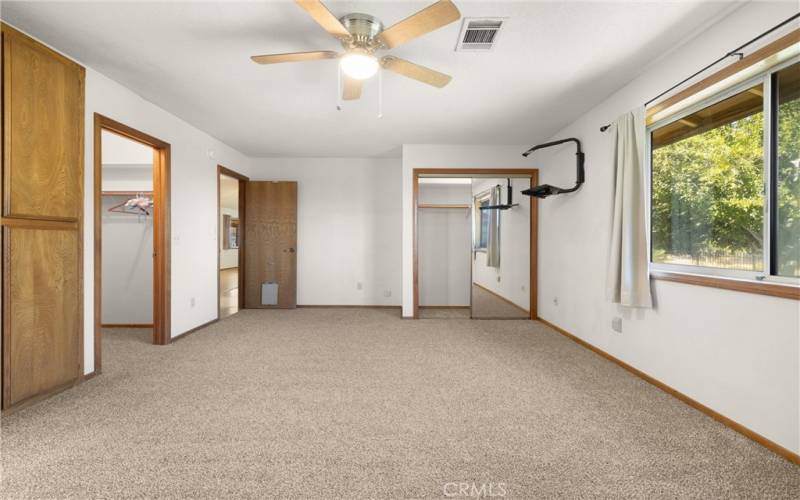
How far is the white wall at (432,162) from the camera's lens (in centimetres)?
509

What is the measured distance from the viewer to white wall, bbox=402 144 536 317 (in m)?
5.09

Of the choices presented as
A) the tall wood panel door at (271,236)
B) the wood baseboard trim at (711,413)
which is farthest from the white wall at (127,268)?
the wood baseboard trim at (711,413)

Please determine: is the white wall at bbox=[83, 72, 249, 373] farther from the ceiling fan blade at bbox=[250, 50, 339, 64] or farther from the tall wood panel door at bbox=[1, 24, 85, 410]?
the ceiling fan blade at bbox=[250, 50, 339, 64]

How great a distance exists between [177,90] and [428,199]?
4160 millimetres

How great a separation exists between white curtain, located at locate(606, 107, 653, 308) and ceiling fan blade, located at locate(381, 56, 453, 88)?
1607 millimetres

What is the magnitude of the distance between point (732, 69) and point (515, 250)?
3989mm

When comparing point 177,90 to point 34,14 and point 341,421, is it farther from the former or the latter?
point 341,421

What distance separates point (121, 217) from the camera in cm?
447

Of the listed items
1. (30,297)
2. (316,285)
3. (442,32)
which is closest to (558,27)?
(442,32)

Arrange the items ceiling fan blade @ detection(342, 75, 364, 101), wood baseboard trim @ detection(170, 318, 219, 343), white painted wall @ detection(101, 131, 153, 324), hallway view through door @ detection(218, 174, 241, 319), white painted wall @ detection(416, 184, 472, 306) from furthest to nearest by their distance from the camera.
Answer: hallway view through door @ detection(218, 174, 241, 319) < white painted wall @ detection(416, 184, 472, 306) < white painted wall @ detection(101, 131, 153, 324) < wood baseboard trim @ detection(170, 318, 219, 343) < ceiling fan blade @ detection(342, 75, 364, 101)

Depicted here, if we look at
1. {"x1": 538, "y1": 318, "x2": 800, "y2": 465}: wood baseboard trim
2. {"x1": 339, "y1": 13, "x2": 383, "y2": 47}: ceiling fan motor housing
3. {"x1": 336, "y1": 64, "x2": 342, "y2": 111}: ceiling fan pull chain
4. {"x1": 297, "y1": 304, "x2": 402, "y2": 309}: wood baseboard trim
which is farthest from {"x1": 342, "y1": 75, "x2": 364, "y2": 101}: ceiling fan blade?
{"x1": 297, "y1": 304, "x2": 402, "y2": 309}: wood baseboard trim

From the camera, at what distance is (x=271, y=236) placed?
230 inches

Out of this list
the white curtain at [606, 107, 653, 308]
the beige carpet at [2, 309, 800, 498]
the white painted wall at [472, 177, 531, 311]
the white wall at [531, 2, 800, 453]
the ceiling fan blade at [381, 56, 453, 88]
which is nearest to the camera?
the beige carpet at [2, 309, 800, 498]

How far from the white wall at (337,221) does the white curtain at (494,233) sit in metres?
1.90
